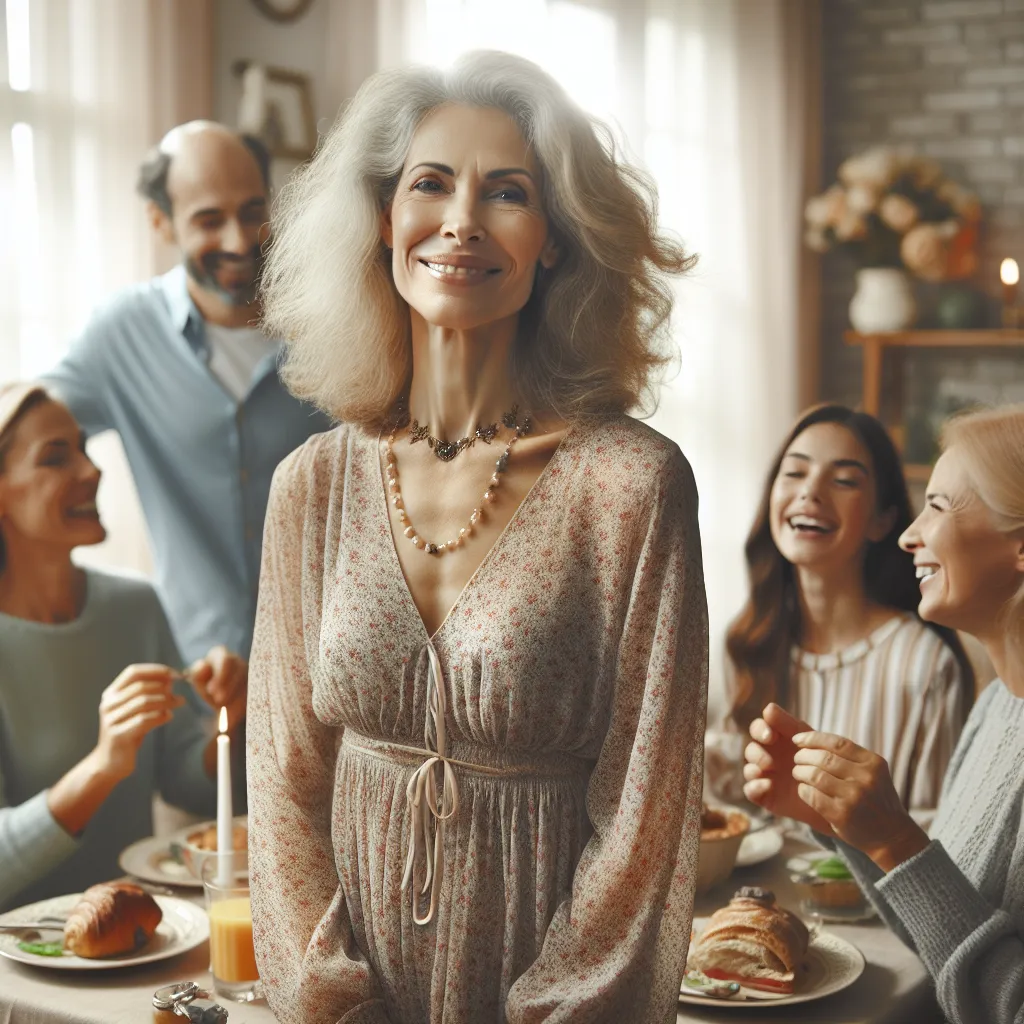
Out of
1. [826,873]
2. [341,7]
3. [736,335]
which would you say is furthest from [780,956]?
[736,335]

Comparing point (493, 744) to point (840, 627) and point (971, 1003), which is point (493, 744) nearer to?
point (971, 1003)

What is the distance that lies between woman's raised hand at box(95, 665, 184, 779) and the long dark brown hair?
3.11 ft

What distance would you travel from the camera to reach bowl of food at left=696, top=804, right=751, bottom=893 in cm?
179

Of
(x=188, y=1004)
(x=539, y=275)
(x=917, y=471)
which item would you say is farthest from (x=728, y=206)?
(x=188, y=1004)

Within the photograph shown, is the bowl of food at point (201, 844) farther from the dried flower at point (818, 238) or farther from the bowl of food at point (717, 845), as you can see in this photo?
the dried flower at point (818, 238)

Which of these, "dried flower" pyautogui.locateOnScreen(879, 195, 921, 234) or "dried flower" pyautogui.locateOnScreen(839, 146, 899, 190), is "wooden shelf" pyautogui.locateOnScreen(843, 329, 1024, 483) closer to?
"dried flower" pyautogui.locateOnScreen(879, 195, 921, 234)

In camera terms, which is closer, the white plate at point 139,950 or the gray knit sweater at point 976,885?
the gray knit sweater at point 976,885

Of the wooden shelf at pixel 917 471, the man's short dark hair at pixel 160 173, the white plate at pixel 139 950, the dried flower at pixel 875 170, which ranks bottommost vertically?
the white plate at pixel 139 950

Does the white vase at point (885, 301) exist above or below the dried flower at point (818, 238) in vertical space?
below

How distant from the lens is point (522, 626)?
122 cm

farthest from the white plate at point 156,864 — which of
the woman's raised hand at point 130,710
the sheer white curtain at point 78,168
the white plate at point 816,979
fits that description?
the sheer white curtain at point 78,168

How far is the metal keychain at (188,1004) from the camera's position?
132 cm

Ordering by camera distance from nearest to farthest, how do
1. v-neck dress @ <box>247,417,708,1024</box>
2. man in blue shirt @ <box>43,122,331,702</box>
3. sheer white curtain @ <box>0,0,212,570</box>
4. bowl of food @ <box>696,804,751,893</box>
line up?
v-neck dress @ <box>247,417,708,1024</box>
bowl of food @ <box>696,804,751,893</box>
man in blue shirt @ <box>43,122,331,702</box>
sheer white curtain @ <box>0,0,212,570</box>

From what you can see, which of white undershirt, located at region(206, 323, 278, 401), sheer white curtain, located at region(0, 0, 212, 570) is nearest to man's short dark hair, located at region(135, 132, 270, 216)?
white undershirt, located at region(206, 323, 278, 401)
